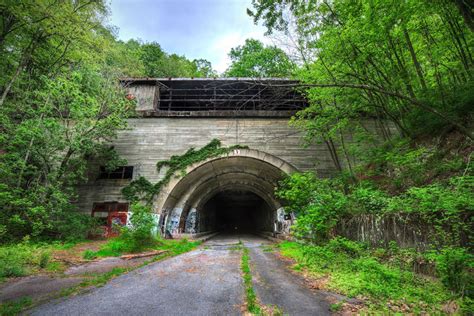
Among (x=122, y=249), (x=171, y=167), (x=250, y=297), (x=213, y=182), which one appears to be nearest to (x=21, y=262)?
(x=122, y=249)

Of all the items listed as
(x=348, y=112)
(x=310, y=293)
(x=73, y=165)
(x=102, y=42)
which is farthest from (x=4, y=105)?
(x=348, y=112)

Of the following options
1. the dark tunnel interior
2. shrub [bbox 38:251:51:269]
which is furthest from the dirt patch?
the dark tunnel interior

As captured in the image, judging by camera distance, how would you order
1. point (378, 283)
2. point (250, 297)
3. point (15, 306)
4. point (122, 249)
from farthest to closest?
point (122, 249) → point (378, 283) → point (250, 297) → point (15, 306)

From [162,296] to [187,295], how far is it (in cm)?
40

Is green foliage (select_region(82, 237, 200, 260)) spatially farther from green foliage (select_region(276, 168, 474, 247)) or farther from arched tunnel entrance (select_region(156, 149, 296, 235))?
green foliage (select_region(276, 168, 474, 247))

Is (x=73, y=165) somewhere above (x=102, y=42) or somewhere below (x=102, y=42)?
below

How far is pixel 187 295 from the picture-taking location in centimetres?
368

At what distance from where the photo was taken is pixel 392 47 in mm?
7539

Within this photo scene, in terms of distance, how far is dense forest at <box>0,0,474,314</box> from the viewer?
405 cm

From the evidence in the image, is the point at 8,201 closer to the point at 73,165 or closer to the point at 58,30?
the point at 73,165

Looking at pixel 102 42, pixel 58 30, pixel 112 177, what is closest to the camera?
pixel 58 30

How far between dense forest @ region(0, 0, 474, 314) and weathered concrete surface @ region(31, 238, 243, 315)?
2.09 metres

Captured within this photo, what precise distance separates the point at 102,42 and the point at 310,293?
44.4 ft

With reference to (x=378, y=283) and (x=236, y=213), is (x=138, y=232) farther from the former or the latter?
(x=236, y=213)
